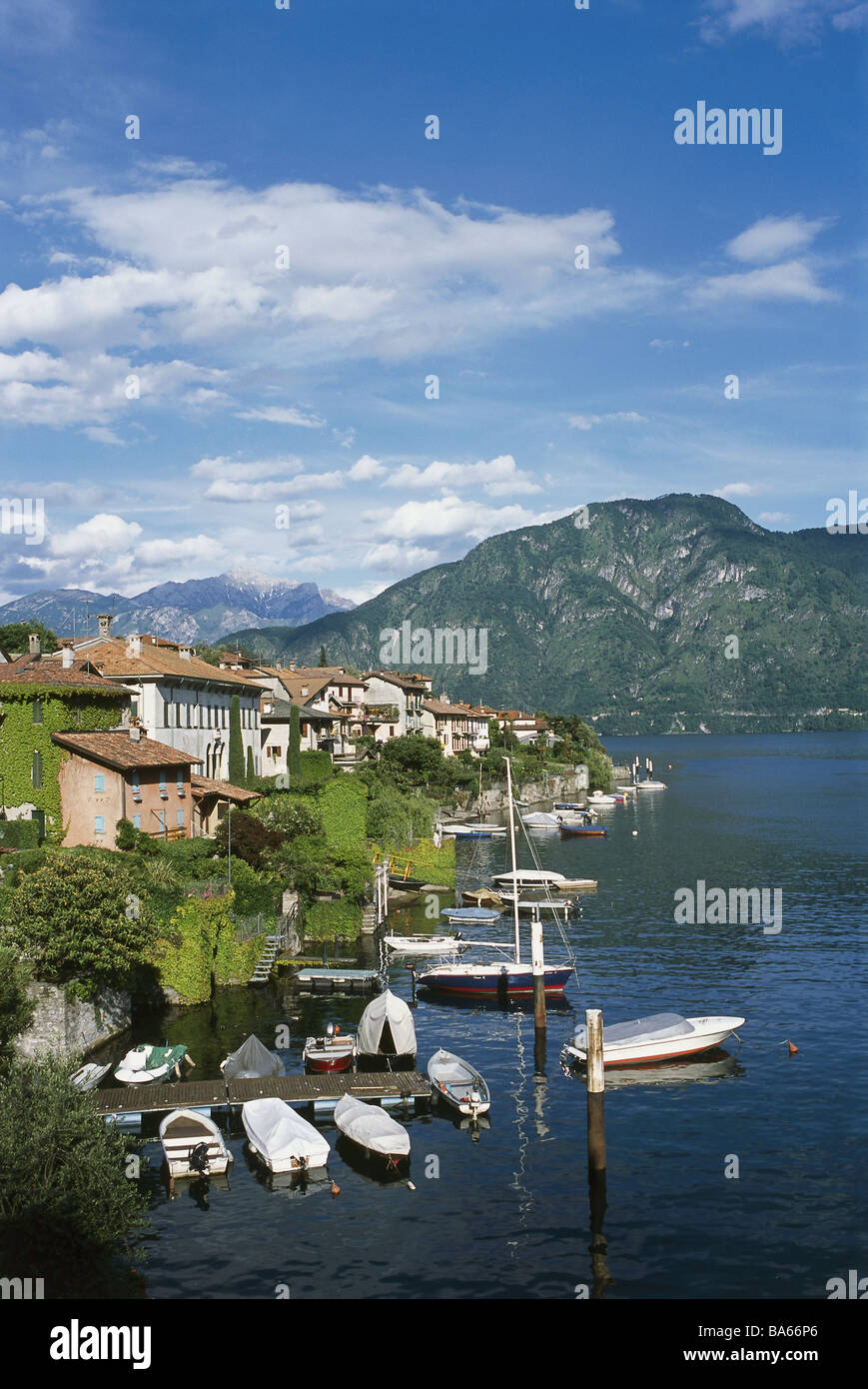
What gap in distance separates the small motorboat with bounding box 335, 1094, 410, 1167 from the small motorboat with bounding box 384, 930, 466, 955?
27517 mm

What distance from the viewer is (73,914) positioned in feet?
140

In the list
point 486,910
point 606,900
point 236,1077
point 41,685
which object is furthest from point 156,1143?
point 606,900

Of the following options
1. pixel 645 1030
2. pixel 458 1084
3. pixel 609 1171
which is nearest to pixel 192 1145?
pixel 458 1084

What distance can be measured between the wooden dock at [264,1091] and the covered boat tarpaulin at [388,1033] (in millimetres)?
3038

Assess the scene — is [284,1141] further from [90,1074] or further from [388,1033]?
[388,1033]

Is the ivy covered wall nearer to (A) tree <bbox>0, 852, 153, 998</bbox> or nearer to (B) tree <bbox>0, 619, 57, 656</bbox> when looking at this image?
(A) tree <bbox>0, 852, 153, 998</bbox>

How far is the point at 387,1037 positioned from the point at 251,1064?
21.4 feet

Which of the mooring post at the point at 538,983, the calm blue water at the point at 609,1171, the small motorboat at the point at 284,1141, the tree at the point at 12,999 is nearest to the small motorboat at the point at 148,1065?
the calm blue water at the point at 609,1171

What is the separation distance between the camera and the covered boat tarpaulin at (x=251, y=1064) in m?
40.9

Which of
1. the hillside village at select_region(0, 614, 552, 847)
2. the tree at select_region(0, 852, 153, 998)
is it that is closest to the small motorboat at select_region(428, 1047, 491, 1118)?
the tree at select_region(0, 852, 153, 998)

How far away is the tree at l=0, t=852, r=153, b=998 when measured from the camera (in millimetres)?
41844

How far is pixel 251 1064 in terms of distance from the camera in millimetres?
41219
